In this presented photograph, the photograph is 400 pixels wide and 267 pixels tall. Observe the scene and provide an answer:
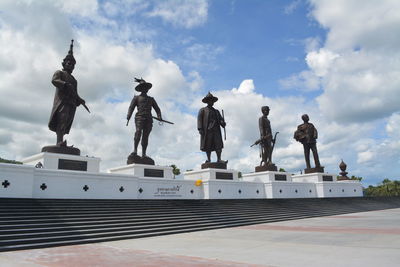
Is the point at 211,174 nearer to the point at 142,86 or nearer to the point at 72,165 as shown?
the point at 142,86

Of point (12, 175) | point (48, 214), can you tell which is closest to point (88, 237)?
point (48, 214)

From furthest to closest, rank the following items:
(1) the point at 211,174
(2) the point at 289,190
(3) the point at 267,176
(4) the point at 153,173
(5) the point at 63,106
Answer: (2) the point at 289,190 → (3) the point at 267,176 → (1) the point at 211,174 → (4) the point at 153,173 → (5) the point at 63,106

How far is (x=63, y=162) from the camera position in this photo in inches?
536

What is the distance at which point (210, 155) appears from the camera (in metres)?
20.5

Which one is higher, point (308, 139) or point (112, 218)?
point (308, 139)

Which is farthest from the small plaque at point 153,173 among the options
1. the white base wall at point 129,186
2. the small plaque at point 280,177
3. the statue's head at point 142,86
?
the small plaque at point 280,177

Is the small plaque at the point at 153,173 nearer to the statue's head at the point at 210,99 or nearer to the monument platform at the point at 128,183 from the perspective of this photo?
the monument platform at the point at 128,183

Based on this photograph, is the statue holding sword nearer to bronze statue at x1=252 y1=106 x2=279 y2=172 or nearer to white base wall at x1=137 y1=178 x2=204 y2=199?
white base wall at x1=137 y1=178 x2=204 y2=199

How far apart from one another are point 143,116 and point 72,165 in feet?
16.9

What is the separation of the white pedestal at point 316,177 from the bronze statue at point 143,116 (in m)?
13.9

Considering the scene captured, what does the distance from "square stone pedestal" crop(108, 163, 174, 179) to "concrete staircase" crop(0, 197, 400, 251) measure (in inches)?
106

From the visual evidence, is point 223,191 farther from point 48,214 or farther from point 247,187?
point 48,214

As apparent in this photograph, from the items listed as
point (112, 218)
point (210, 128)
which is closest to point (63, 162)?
point (112, 218)

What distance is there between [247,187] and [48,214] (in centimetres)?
1345
